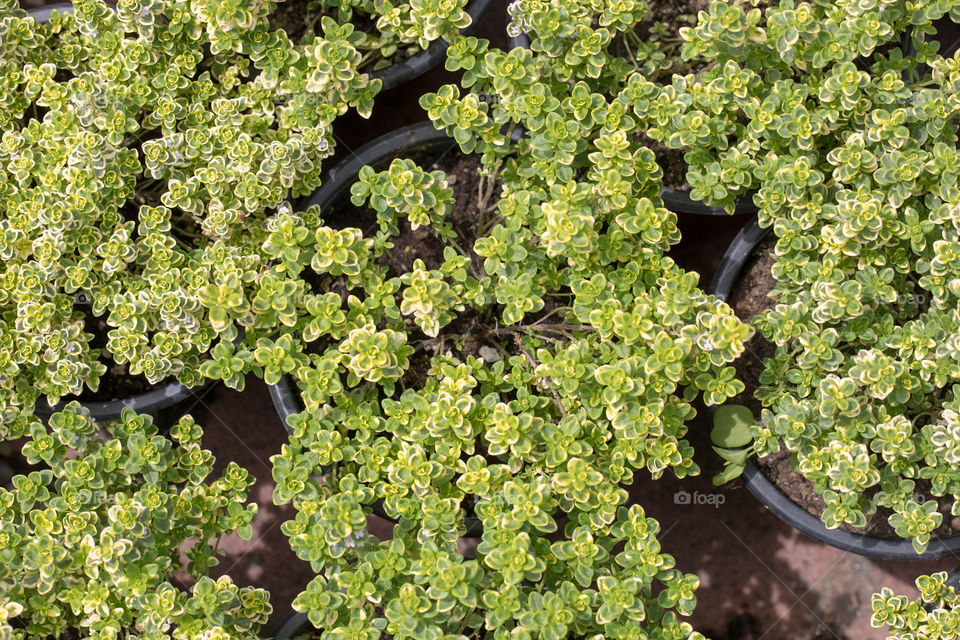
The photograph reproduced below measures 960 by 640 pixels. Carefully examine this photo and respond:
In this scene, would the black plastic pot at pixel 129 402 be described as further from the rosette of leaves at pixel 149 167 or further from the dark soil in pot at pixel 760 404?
the dark soil in pot at pixel 760 404

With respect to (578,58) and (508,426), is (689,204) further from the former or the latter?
(508,426)

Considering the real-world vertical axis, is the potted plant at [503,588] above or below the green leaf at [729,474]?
above

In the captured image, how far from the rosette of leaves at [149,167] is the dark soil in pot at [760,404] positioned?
1.91 m

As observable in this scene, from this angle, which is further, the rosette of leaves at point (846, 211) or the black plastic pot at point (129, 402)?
the black plastic pot at point (129, 402)

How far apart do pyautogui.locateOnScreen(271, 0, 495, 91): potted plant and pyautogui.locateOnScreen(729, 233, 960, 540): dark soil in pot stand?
1703 millimetres

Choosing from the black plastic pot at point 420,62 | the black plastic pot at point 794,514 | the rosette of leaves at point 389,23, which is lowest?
the black plastic pot at point 794,514

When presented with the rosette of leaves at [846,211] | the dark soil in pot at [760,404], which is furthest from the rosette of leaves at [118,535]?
the dark soil in pot at [760,404]

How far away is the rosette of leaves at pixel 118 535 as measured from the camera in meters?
2.85

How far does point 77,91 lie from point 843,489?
3165 mm

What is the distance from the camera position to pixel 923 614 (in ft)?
10.2

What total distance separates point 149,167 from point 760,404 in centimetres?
285

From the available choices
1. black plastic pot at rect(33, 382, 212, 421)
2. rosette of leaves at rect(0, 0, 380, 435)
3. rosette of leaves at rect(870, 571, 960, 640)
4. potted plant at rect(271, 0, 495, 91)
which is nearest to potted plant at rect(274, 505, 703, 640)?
rosette of leaves at rect(870, 571, 960, 640)

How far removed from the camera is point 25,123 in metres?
3.75

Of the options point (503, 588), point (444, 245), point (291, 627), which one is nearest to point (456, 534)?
point (503, 588)
